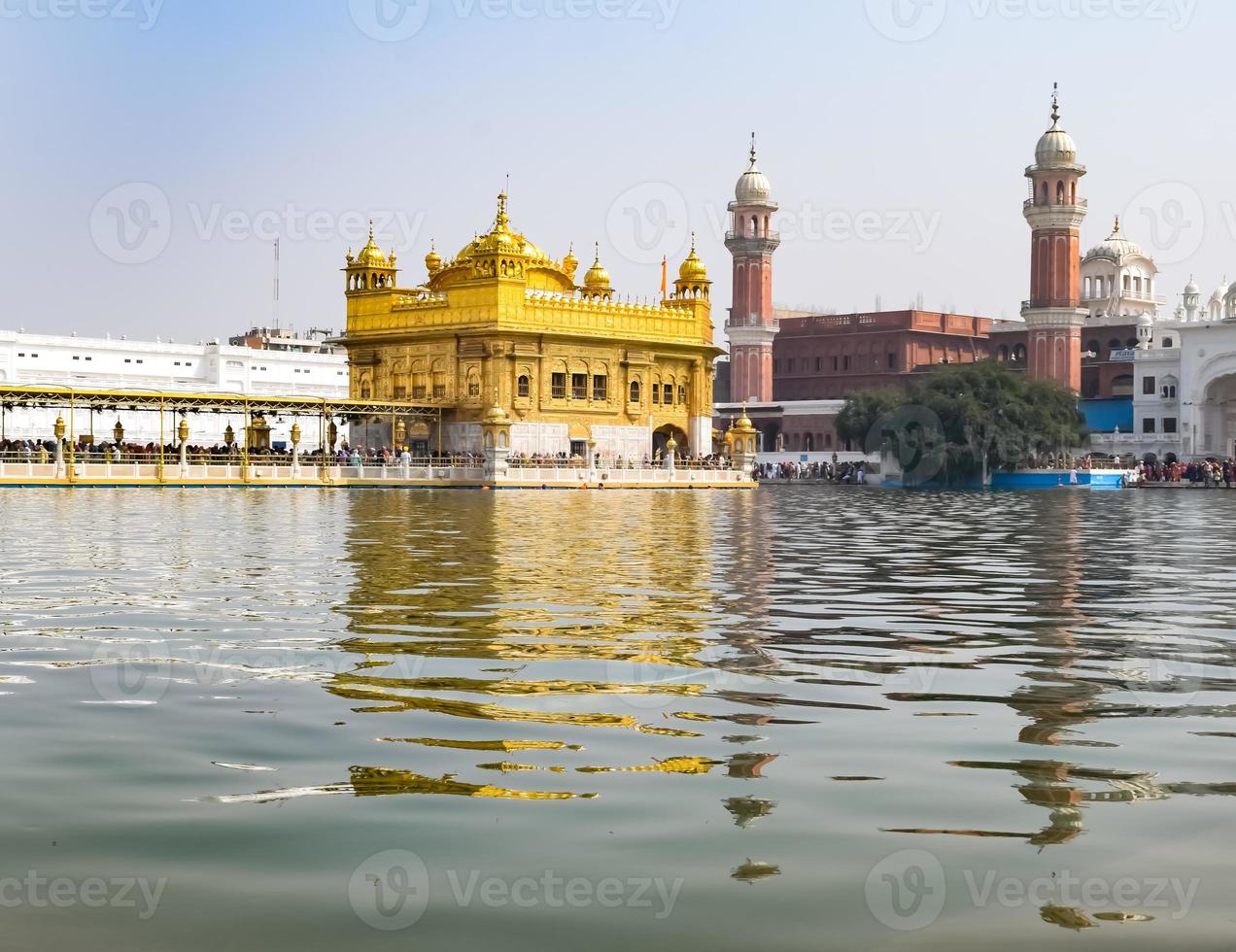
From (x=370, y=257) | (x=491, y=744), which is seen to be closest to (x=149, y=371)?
(x=370, y=257)

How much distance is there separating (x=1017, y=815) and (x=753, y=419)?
9627 cm

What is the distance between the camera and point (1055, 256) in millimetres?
88250

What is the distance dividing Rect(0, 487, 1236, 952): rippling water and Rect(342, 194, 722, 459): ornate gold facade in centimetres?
4572

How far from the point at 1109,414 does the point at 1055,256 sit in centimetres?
974

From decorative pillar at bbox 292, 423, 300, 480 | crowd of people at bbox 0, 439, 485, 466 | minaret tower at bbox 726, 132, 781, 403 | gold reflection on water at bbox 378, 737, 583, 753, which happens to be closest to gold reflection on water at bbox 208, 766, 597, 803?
gold reflection on water at bbox 378, 737, 583, 753

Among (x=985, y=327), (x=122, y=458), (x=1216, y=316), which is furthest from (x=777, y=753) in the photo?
(x=985, y=327)

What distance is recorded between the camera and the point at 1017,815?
5.12m

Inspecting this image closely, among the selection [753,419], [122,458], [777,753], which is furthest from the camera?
[753,419]

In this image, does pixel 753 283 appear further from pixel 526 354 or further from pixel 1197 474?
pixel 526 354

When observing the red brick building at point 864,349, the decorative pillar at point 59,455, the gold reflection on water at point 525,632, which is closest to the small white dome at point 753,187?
the red brick building at point 864,349

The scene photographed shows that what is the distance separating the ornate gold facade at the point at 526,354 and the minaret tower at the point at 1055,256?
96.8ft

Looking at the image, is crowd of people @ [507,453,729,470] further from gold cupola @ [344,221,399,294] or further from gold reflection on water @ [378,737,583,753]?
gold reflection on water @ [378,737,583,753]

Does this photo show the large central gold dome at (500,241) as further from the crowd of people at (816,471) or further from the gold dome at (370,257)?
the crowd of people at (816,471)

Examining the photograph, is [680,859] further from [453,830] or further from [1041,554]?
[1041,554]
